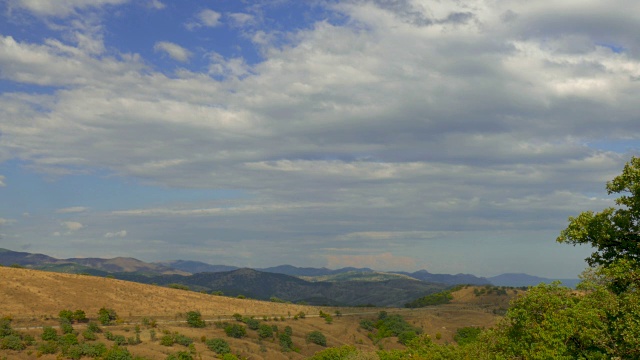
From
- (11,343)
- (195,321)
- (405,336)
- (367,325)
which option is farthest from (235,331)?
(11,343)

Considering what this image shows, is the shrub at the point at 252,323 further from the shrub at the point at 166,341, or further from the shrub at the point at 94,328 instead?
the shrub at the point at 94,328

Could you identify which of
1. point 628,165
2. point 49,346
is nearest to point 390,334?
point 49,346

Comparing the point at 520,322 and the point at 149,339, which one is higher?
the point at 520,322

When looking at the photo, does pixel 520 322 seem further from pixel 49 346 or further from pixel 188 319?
pixel 188 319

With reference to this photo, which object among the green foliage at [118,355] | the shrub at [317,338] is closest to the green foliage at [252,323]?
the shrub at [317,338]

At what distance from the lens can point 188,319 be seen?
98875 millimetres

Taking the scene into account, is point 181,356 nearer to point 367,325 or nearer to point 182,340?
point 182,340

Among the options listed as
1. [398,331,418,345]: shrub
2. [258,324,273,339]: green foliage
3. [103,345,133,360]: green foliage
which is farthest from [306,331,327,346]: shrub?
[103,345,133,360]: green foliage

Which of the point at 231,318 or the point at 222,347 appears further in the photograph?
the point at 231,318

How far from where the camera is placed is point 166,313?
111312mm

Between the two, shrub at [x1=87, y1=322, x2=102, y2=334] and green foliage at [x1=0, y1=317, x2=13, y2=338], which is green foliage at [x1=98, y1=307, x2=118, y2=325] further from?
green foliage at [x1=0, y1=317, x2=13, y2=338]

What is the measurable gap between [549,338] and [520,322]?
2781 millimetres

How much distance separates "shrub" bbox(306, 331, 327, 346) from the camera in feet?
327

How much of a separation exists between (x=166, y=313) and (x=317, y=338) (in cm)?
3435
